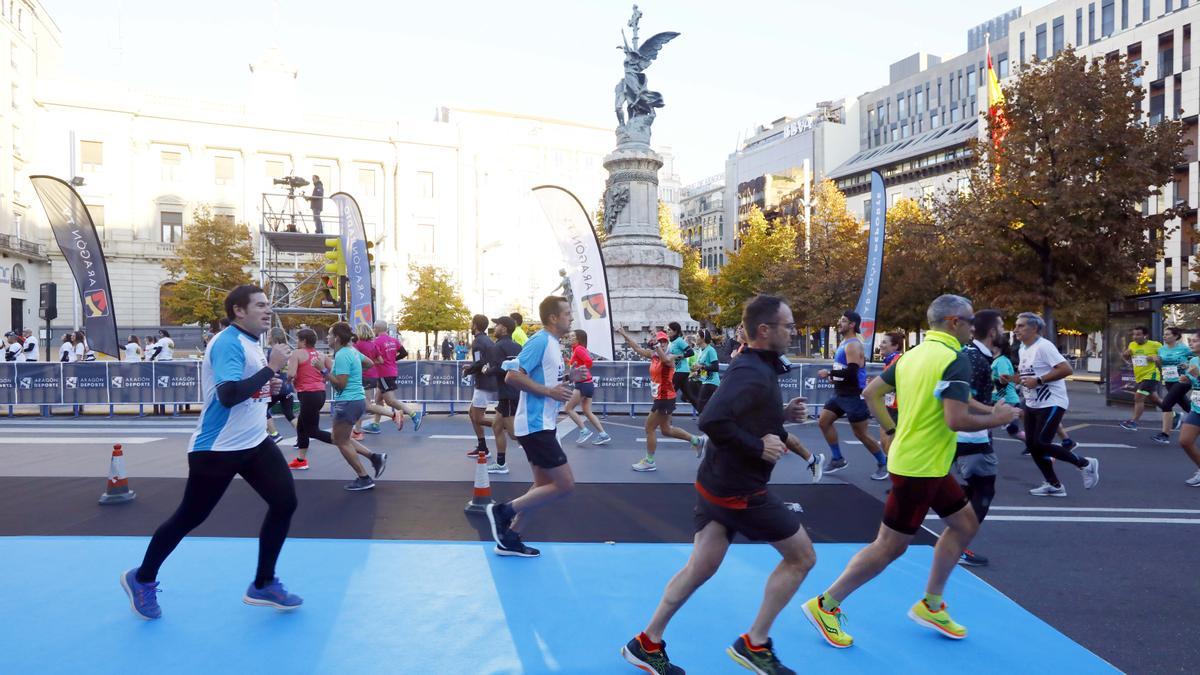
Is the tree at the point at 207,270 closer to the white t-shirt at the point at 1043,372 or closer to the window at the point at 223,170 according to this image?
the window at the point at 223,170

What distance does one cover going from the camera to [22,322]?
43.6 m

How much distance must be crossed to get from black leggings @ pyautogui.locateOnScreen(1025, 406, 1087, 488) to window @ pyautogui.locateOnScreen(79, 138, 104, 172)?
55.4 meters

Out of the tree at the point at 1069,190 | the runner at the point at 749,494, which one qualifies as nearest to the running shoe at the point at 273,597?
the runner at the point at 749,494

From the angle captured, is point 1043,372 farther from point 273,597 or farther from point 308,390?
point 308,390

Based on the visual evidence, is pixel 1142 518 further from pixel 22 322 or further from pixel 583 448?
pixel 22 322

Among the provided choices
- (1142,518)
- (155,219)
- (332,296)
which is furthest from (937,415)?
(155,219)

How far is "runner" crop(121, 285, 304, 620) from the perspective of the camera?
434 centimetres

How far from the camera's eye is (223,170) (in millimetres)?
53438

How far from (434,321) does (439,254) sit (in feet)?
47.7

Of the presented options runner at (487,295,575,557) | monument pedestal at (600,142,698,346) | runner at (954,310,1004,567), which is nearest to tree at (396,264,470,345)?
monument pedestal at (600,142,698,346)

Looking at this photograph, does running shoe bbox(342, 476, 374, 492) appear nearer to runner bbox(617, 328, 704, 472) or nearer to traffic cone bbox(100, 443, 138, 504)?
traffic cone bbox(100, 443, 138, 504)

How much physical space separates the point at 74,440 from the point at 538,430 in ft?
31.6

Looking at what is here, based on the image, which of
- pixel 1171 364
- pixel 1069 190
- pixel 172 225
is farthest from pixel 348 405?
pixel 172 225

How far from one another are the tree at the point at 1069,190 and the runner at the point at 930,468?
57.2 feet
